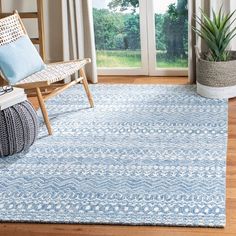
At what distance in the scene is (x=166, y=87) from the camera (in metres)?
4.54

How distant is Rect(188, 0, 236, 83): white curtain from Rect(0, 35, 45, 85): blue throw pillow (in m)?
1.22

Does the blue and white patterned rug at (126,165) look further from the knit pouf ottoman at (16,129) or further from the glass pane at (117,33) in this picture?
the glass pane at (117,33)

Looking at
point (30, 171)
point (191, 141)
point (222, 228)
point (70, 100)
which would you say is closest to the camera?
point (222, 228)

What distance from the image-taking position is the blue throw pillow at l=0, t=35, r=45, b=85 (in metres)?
3.79

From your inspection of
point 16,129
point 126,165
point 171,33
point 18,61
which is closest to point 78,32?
point 171,33

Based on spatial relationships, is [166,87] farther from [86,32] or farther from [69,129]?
[69,129]

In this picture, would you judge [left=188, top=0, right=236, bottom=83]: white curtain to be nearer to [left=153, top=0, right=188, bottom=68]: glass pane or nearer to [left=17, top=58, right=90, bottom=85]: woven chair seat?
[left=153, top=0, right=188, bottom=68]: glass pane

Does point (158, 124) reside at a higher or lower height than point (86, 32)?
lower

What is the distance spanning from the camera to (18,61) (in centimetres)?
384

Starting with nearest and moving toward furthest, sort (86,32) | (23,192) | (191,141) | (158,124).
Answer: (23,192)
(191,141)
(158,124)
(86,32)

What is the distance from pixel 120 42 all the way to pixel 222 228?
8.68 feet

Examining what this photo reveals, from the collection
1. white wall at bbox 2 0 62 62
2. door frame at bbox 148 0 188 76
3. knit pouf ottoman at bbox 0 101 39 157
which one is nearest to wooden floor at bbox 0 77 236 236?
knit pouf ottoman at bbox 0 101 39 157

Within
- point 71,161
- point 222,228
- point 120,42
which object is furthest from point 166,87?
point 222,228

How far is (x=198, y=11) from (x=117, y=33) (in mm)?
794
